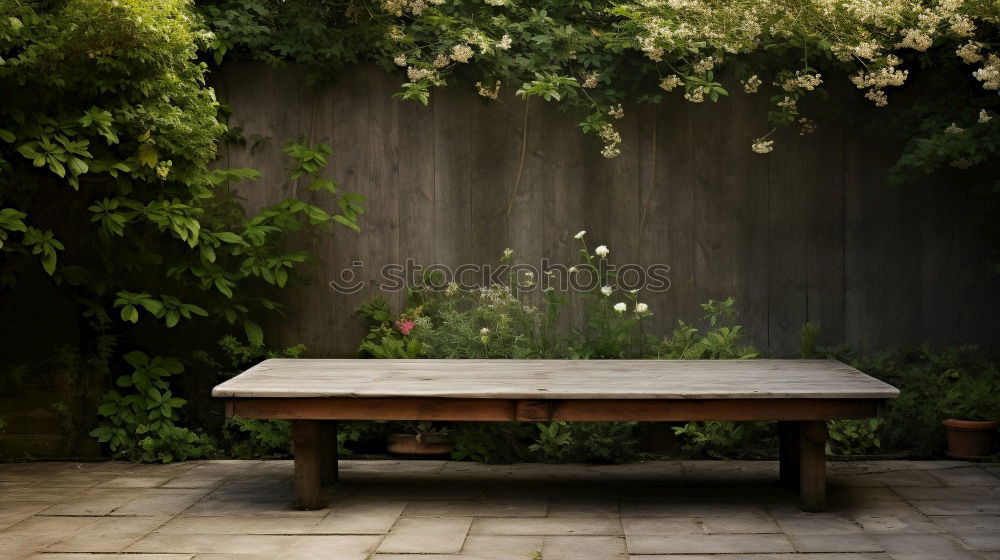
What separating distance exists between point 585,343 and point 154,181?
2569mm

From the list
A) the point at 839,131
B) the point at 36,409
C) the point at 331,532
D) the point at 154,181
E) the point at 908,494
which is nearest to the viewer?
the point at 331,532

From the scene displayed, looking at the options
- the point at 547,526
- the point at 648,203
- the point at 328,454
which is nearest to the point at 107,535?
the point at 328,454

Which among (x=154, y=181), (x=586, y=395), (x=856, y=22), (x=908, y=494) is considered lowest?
(x=908, y=494)

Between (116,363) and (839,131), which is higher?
(839,131)

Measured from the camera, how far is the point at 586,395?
4.25m

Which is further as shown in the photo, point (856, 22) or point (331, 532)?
point (856, 22)

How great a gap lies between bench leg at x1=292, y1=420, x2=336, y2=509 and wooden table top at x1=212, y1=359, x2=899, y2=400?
21 centimetres

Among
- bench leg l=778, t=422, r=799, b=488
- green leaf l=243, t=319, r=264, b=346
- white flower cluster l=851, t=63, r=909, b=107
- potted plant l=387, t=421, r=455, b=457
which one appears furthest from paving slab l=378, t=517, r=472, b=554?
white flower cluster l=851, t=63, r=909, b=107

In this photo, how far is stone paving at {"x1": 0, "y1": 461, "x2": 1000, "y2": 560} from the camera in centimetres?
397

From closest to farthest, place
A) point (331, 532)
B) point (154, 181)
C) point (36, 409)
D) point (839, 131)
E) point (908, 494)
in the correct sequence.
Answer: point (331, 532) < point (908, 494) < point (154, 181) < point (36, 409) < point (839, 131)

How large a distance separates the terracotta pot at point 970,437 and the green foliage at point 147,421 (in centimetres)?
406

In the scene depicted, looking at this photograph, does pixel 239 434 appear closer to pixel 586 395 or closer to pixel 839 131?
pixel 586 395

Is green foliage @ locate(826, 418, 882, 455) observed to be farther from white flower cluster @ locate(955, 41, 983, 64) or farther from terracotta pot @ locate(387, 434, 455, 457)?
terracotta pot @ locate(387, 434, 455, 457)

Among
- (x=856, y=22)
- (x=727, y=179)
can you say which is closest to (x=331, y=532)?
(x=727, y=179)
